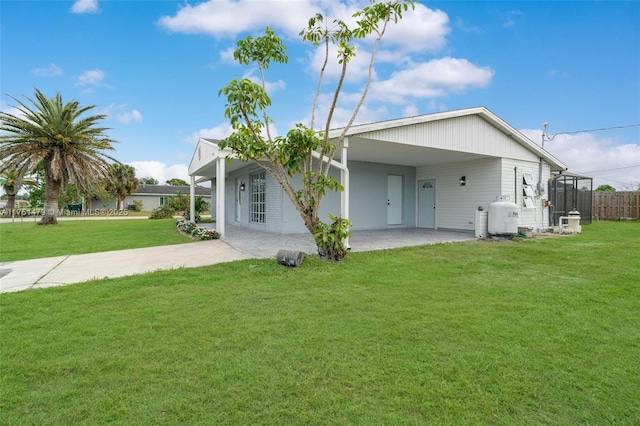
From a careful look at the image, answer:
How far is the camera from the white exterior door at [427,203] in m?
12.9

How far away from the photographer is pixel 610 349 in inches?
105

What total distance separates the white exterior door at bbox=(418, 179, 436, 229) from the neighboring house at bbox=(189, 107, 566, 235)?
4 cm

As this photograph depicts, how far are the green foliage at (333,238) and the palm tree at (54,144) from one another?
1635 centimetres

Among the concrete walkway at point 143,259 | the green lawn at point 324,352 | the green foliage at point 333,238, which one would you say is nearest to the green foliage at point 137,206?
the concrete walkway at point 143,259

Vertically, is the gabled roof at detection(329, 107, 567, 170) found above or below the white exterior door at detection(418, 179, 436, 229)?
above

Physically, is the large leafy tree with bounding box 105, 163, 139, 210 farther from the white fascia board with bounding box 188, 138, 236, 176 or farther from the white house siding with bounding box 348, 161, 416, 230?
the white house siding with bounding box 348, 161, 416, 230

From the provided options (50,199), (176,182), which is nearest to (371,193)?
(50,199)

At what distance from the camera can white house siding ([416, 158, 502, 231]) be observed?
1103cm

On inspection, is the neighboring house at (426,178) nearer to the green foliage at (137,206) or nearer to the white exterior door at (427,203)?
the white exterior door at (427,203)

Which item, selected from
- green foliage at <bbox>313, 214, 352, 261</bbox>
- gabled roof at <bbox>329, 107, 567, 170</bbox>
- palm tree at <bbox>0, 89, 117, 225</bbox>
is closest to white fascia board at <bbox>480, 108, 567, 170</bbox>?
gabled roof at <bbox>329, 107, 567, 170</bbox>

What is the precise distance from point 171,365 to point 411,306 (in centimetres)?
248

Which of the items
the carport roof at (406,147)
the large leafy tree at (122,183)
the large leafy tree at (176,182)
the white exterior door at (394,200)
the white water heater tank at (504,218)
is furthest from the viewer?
the large leafy tree at (176,182)

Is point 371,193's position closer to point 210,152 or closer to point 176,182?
point 210,152

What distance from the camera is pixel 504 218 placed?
938 centimetres
